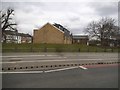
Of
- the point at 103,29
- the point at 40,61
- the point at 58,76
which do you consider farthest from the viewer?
the point at 103,29

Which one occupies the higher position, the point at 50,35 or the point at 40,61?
the point at 50,35

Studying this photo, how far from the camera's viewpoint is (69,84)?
942 cm

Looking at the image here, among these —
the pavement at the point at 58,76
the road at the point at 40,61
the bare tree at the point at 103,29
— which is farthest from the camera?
the bare tree at the point at 103,29

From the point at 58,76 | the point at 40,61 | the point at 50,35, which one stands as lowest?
the point at 58,76

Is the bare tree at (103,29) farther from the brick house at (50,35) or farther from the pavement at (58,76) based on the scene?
the pavement at (58,76)

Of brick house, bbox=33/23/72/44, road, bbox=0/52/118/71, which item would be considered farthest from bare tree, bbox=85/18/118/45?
road, bbox=0/52/118/71

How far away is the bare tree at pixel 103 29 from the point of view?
232ft

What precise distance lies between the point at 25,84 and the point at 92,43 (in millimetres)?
67636

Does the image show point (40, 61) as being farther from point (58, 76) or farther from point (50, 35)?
point (50, 35)

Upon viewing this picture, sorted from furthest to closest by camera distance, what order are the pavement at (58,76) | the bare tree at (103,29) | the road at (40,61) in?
1. the bare tree at (103,29)
2. the road at (40,61)
3. the pavement at (58,76)

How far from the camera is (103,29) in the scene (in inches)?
2827

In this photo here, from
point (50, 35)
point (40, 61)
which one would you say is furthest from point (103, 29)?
point (40, 61)

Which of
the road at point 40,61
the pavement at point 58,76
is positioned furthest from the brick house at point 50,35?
the pavement at point 58,76

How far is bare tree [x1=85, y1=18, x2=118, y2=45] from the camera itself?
2778 inches
